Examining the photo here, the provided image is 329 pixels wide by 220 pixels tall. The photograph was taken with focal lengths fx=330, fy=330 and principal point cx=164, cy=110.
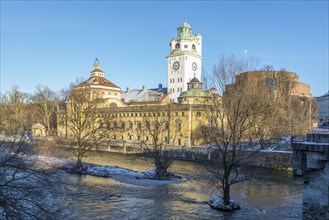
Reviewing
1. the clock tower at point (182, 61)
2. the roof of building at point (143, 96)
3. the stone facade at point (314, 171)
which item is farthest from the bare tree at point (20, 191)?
the clock tower at point (182, 61)

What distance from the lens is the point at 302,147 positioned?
13.2 metres

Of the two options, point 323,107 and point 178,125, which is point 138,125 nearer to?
point 178,125

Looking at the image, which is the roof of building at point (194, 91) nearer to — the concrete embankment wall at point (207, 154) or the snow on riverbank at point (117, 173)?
the concrete embankment wall at point (207, 154)

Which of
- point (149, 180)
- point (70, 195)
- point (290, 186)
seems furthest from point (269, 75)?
point (70, 195)

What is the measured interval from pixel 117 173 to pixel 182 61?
54.4 metres

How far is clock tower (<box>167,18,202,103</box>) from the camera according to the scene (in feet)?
263

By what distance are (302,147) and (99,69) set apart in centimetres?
7340

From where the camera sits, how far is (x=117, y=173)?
2980 cm

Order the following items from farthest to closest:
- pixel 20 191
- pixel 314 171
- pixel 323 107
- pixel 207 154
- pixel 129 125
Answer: pixel 323 107 < pixel 129 125 < pixel 207 154 < pixel 314 171 < pixel 20 191

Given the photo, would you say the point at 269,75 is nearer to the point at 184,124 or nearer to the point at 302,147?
the point at 184,124

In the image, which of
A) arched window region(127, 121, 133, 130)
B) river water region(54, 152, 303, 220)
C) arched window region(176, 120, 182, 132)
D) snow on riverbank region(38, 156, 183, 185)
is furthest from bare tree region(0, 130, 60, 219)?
arched window region(127, 121, 133, 130)

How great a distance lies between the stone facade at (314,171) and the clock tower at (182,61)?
66.3m

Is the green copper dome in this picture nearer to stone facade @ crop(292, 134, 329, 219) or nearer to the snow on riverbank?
the snow on riverbank

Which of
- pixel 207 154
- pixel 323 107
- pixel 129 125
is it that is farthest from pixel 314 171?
pixel 323 107
